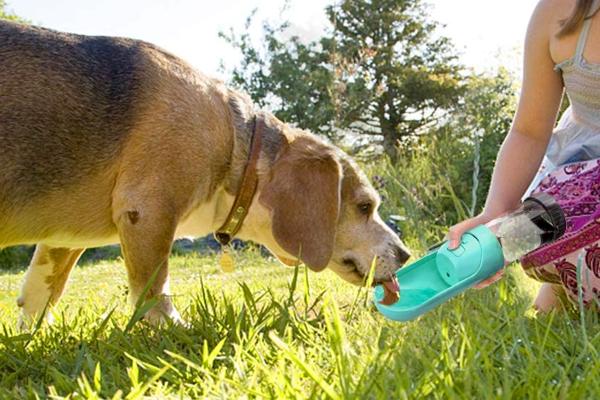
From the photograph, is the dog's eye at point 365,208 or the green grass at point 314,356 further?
the dog's eye at point 365,208

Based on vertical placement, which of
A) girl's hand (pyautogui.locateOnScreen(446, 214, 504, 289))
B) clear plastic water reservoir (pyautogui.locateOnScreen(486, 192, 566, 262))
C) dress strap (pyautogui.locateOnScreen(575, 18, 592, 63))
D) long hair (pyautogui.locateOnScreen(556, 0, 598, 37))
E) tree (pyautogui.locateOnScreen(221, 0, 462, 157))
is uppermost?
long hair (pyautogui.locateOnScreen(556, 0, 598, 37))

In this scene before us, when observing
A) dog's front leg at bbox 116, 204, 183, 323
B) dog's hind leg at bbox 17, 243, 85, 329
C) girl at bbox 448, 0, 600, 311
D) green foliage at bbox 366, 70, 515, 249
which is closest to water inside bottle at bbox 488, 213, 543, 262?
girl at bbox 448, 0, 600, 311

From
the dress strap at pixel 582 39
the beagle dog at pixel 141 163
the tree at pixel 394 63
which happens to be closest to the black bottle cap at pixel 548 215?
the dress strap at pixel 582 39

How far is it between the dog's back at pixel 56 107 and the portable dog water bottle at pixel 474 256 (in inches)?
62.1

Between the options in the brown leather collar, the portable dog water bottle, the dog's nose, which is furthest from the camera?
the dog's nose

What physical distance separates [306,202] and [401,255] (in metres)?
0.73

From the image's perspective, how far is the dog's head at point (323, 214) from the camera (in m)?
3.20

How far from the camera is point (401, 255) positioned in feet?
12.0

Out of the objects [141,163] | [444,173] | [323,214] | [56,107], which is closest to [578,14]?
[323,214]

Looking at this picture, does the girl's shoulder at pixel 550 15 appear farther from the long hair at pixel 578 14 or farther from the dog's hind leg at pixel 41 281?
the dog's hind leg at pixel 41 281

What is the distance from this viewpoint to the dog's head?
3.20 metres

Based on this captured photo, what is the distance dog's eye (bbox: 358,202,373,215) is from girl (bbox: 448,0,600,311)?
3.06 ft

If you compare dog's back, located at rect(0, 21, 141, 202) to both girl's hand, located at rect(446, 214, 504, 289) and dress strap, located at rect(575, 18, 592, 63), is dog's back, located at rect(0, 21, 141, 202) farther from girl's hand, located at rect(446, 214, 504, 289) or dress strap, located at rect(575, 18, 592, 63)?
dress strap, located at rect(575, 18, 592, 63)

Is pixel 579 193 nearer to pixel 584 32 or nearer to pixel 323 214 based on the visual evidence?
pixel 584 32
